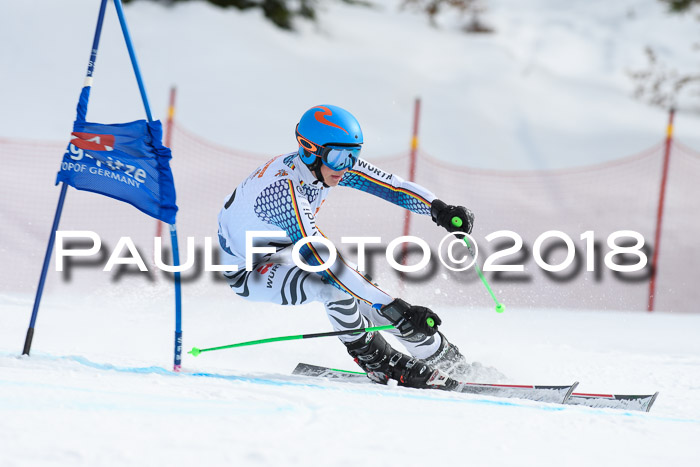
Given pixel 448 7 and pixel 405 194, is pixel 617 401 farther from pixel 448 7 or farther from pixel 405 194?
pixel 448 7

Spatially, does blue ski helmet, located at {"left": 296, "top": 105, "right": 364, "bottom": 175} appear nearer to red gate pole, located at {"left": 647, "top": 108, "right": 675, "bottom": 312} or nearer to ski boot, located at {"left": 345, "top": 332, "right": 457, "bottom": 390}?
ski boot, located at {"left": 345, "top": 332, "right": 457, "bottom": 390}

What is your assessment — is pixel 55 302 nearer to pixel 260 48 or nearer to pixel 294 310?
pixel 294 310

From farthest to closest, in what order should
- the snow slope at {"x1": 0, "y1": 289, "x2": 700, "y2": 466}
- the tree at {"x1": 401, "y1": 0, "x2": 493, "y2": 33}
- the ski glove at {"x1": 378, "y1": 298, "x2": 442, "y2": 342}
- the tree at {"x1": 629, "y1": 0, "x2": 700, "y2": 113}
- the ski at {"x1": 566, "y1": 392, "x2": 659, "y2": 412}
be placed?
Result: the tree at {"x1": 401, "y1": 0, "x2": 493, "y2": 33} < the tree at {"x1": 629, "y1": 0, "x2": 700, "y2": 113} < the ski at {"x1": 566, "y1": 392, "x2": 659, "y2": 412} < the ski glove at {"x1": 378, "y1": 298, "x2": 442, "y2": 342} < the snow slope at {"x1": 0, "y1": 289, "x2": 700, "y2": 466}

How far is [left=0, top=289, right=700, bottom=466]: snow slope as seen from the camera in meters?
2.57

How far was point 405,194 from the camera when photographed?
4.51m

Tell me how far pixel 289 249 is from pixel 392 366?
842 millimetres

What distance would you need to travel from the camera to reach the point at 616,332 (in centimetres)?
661

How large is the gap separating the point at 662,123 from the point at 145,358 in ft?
65.7

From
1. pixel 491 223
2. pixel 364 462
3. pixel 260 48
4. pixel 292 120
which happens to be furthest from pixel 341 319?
pixel 260 48

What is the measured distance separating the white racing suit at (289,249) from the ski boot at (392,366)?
0.28 ft

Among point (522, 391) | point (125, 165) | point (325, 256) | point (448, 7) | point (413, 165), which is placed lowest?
point (522, 391)

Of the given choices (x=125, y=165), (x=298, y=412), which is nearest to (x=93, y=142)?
(x=125, y=165)

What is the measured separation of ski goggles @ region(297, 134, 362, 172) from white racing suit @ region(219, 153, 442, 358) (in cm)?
13

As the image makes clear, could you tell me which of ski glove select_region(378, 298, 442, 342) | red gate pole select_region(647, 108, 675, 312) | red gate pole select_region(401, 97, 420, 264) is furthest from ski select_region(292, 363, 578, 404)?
red gate pole select_region(647, 108, 675, 312)
